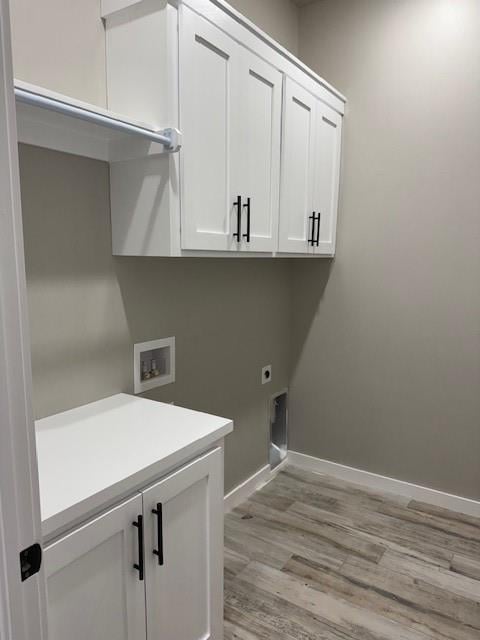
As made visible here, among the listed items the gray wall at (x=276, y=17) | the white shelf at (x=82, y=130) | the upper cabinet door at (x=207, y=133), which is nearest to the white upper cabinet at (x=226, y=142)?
the upper cabinet door at (x=207, y=133)

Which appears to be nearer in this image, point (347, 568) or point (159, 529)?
point (159, 529)

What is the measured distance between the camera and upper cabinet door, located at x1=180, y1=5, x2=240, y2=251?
149 centimetres

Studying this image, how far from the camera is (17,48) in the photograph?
131 cm

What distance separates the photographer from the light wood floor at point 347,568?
1729 millimetres

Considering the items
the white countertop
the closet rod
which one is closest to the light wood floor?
the white countertop

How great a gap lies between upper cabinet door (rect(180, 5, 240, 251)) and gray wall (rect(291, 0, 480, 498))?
112 cm

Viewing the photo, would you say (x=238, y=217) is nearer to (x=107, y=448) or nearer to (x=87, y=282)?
(x=87, y=282)

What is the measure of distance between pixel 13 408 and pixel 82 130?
1.03 m

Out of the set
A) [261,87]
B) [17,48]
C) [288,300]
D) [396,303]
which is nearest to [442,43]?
[261,87]

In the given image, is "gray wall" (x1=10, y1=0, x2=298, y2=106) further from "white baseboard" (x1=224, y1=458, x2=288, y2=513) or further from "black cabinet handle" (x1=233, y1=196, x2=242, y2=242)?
"white baseboard" (x1=224, y1=458, x2=288, y2=513)

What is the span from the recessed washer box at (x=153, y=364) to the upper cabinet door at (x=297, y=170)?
0.69 meters

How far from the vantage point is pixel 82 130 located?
1.42 meters


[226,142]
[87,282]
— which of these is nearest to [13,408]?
[87,282]

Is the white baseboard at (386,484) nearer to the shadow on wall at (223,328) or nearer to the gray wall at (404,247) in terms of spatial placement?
the gray wall at (404,247)
